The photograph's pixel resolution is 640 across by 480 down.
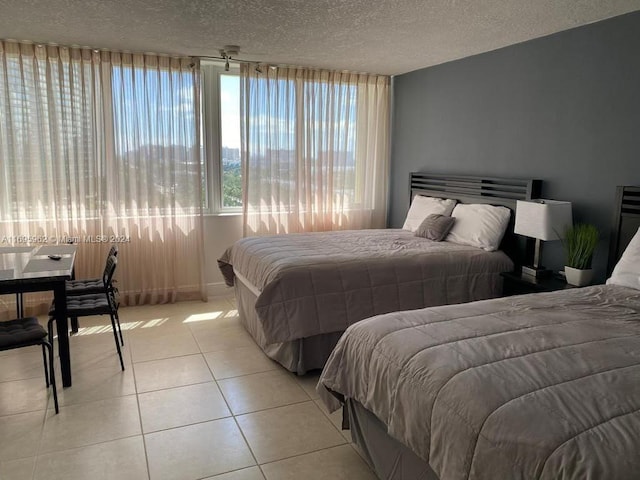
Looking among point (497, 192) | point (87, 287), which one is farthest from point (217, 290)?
point (497, 192)

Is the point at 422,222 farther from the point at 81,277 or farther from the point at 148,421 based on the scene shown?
the point at 81,277

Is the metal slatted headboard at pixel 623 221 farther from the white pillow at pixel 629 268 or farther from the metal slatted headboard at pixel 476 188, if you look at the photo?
the metal slatted headboard at pixel 476 188

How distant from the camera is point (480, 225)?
3932 millimetres

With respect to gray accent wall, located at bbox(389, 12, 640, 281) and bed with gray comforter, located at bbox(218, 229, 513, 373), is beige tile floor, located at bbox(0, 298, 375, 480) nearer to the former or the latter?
bed with gray comforter, located at bbox(218, 229, 513, 373)

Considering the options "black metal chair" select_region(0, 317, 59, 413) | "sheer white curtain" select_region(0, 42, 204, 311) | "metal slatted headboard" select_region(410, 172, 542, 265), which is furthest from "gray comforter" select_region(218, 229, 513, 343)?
"black metal chair" select_region(0, 317, 59, 413)

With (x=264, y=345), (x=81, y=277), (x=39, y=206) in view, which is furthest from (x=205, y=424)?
(x=39, y=206)

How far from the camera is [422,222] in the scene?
4418 mm

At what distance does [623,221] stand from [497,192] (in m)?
1.15

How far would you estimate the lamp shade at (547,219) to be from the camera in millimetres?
3221

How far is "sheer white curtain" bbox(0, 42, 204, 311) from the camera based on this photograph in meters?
4.11

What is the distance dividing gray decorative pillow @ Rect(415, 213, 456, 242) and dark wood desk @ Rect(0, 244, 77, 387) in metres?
2.80

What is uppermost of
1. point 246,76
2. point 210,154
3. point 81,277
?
point 246,76

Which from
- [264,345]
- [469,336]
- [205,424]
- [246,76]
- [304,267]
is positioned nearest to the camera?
[469,336]

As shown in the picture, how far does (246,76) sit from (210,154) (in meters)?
0.86
